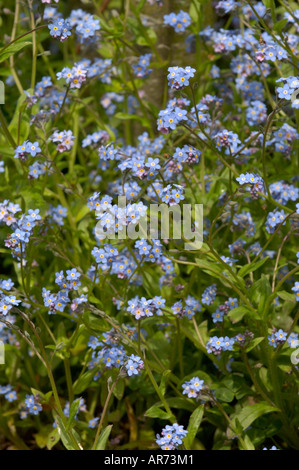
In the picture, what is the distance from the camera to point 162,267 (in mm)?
3066

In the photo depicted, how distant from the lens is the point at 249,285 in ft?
9.86

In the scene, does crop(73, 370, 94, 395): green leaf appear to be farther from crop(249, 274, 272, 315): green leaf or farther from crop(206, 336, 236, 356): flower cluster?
Result: crop(249, 274, 272, 315): green leaf

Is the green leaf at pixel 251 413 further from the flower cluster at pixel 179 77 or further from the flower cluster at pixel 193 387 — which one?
the flower cluster at pixel 179 77

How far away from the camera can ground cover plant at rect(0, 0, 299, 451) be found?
2.69 m

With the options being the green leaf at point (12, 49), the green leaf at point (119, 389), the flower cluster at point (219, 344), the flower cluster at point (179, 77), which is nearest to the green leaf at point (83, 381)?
the green leaf at point (119, 389)

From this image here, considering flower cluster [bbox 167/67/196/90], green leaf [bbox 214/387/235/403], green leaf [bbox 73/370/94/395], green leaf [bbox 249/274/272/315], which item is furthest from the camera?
green leaf [bbox 73/370/94/395]

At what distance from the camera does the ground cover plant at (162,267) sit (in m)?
2.69

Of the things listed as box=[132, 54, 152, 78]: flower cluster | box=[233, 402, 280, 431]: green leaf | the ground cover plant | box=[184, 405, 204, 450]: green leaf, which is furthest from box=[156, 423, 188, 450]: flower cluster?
box=[132, 54, 152, 78]: flower cluster

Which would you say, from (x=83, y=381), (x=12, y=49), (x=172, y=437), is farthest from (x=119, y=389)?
(x=12, y=49)

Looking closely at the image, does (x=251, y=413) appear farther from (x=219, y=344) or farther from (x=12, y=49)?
(x=12, y=49)

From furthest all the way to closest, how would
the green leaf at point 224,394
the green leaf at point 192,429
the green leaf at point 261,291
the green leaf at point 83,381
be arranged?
the green leaf at point 83,381, the green leaf at point 224,394, the green leaf at point 261,291, the green leaf at point 192,429

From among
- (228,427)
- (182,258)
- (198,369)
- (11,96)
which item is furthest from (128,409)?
(11,96)

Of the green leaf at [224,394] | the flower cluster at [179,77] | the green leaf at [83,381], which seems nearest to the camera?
the flower cluster at [179,77]
